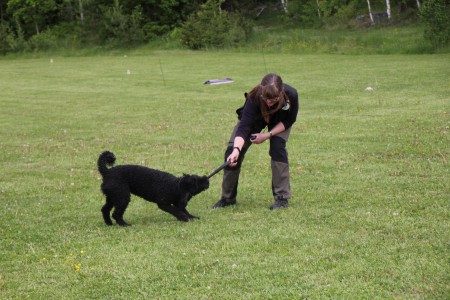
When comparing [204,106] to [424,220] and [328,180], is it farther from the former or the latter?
[424,220]

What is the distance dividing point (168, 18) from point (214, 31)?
48.3ft

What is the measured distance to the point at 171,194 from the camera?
7.80 metres

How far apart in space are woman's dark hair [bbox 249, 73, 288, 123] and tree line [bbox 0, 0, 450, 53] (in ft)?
103

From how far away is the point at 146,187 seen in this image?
7.88 m

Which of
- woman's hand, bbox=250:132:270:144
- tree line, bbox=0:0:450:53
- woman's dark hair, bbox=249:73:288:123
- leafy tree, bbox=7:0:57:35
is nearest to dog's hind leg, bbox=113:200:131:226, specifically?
woman's hand, bbox=250:132:270:144

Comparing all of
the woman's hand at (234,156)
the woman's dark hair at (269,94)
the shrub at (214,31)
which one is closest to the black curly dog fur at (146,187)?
the woman's hand at (234,156)

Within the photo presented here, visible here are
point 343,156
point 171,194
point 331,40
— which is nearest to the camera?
point 171,194

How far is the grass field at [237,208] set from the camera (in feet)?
18.7

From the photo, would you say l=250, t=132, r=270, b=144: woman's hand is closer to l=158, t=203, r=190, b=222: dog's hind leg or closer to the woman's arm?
the woman's arm

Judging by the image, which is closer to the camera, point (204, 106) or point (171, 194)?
point (171, 194)

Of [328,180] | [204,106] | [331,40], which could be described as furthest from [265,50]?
[328,180]

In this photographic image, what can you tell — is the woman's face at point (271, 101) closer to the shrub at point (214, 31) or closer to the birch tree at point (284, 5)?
the shrub at point (214, 31)

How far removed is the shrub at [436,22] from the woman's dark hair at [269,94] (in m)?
27.6

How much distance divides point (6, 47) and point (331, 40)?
98.2 feet
